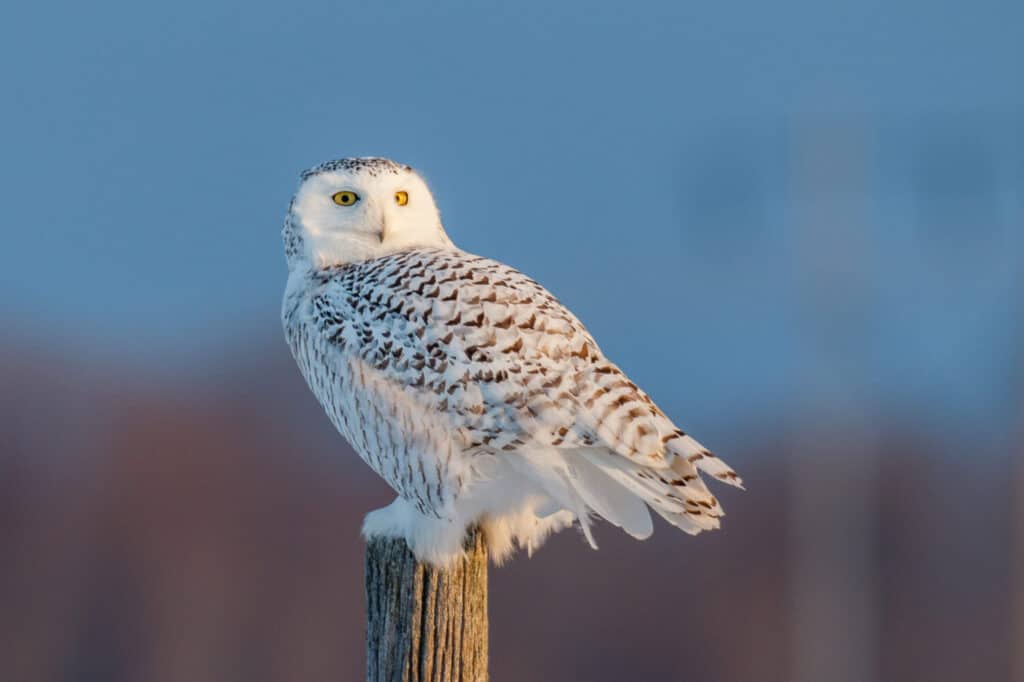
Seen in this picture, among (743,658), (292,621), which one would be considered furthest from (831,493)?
(292,621)

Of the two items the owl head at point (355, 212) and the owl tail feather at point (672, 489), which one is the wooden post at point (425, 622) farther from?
the owl head at point (355, 212)

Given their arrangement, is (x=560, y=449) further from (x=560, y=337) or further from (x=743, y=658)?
(x=743, y=658)

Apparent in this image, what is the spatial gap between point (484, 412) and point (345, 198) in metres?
1.03

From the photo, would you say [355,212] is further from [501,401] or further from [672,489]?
[672,489]

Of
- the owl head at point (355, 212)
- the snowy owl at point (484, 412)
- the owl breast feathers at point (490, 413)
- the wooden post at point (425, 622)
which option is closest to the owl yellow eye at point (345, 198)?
the owl head at point (355, 212)

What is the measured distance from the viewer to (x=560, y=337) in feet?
14.7

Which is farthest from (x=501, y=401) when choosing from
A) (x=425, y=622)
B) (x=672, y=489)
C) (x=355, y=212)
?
(x=355, y=212)

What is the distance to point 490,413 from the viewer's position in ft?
14.4

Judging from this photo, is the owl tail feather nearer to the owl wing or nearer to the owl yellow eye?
the owl wing

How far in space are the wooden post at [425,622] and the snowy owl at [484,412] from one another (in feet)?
0.23

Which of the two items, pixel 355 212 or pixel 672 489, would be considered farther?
pixel 355 212

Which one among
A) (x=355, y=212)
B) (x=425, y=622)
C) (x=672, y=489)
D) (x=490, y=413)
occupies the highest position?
(x=355, y=212)

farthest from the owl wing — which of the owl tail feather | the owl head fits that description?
the owl head

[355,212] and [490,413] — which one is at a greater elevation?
[355,212]
